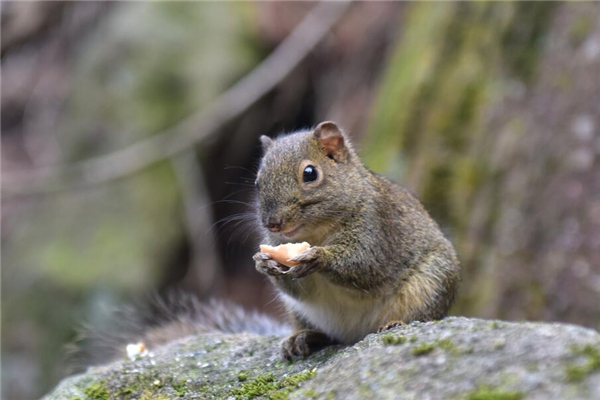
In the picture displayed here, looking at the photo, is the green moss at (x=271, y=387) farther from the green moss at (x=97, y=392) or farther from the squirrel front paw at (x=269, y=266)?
the green moss at (x=97, y=392)

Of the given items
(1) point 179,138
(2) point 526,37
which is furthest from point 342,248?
(1) point 179,138

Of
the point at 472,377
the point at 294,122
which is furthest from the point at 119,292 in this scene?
the point at 472,377

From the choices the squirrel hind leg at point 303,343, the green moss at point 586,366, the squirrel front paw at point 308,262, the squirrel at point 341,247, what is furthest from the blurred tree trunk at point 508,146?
the green moss at point 586,366

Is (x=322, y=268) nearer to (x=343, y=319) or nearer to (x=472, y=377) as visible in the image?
(x=343, y=319)

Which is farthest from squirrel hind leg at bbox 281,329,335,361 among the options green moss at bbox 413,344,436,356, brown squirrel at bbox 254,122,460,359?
green moss at bbox 413,344,436,356

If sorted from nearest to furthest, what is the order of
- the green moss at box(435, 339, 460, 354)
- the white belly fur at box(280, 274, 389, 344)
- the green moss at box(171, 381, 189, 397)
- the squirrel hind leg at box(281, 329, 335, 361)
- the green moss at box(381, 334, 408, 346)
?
the green moss at box(435, 339, 460, 354), the green moss at box(381, 334, 408, 346), the green moss at box(171, 381, 189, 397), the squirrel hind leg at box(281, 329, 335, 361), the white belly fur at box(280, 274, 389, 344)

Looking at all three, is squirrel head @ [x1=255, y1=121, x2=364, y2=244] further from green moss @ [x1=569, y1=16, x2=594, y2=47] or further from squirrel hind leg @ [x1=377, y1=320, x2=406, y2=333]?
green moss @ [x1=569, y1=16, x2=594, y2=47]

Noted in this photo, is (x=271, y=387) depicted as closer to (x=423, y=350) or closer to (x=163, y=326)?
(x=423, y=350)
